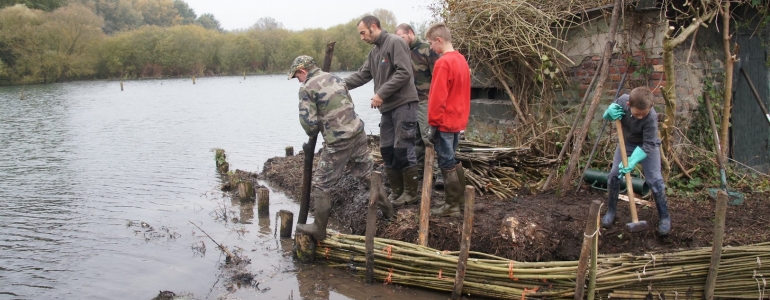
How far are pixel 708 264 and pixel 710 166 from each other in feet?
8.66

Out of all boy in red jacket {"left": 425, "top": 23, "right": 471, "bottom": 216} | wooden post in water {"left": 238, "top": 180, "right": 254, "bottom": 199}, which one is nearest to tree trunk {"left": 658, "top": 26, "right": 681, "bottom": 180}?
boy in red jacket {"left": 425, "top": 23, "right": 471, "bottom": 216}

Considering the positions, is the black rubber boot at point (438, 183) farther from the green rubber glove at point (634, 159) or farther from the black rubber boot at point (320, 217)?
the green rubber glove at point (634, 159)

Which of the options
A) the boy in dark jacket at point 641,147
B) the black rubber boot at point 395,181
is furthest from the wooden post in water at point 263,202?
the boy in dark jacket at point 641,147

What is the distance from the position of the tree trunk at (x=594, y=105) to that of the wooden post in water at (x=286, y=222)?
349 centimetres

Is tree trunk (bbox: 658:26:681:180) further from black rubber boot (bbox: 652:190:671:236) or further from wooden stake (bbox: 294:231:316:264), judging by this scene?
wooden stake (bbox: 294:231:316:264)

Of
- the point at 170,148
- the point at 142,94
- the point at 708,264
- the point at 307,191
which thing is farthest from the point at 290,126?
the point at 142,94

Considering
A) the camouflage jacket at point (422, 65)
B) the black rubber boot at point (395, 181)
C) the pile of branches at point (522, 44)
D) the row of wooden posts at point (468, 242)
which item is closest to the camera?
the row of wooden posts at point (468, 242)

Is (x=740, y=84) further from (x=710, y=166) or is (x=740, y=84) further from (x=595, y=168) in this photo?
(x=595, y=168)

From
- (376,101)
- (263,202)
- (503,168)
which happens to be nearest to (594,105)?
(503,168)

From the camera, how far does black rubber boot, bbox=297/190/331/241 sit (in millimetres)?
6773

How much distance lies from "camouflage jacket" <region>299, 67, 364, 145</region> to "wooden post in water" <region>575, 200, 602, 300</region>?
2782 mm

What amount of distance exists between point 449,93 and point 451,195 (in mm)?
1143

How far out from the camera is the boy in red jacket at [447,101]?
6344 millimetres

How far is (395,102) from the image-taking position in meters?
7.14
